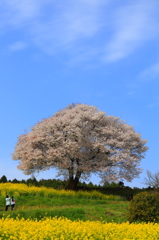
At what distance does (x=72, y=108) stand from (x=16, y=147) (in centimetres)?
749

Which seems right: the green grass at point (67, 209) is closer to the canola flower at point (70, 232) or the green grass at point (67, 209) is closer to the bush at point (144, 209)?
the bush at point (144, 209)

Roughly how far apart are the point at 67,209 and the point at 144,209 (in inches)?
188

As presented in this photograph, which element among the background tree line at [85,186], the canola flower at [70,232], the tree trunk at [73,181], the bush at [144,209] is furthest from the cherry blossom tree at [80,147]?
the canola flower at [70,232]

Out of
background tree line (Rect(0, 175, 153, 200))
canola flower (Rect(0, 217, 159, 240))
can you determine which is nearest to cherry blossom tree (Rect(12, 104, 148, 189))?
background tree line (Rect(0, 175, 153, 200))

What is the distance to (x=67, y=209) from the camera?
18750 millimetres

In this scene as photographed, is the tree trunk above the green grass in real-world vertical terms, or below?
above

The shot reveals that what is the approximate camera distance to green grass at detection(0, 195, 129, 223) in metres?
17.2

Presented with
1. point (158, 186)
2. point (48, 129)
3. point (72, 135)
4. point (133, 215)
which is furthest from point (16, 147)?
point (133, 215)

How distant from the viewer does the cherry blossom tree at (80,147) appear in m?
29.0

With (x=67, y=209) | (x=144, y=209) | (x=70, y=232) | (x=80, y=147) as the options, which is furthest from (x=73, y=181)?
(x=70, y=232)

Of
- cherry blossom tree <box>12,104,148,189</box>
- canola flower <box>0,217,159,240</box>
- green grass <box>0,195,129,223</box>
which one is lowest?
canola flower <box>0,217,159,240</box>

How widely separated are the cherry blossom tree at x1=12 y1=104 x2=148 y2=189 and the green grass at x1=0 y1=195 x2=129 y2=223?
13.1 ft

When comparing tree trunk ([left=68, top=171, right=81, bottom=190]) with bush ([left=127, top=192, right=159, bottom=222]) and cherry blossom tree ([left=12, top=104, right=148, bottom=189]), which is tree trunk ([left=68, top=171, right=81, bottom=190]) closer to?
cherry blossom tree ([left=12, top=104, right=148, bottom=189])

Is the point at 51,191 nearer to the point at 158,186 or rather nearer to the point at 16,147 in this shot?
the point at 16,147
